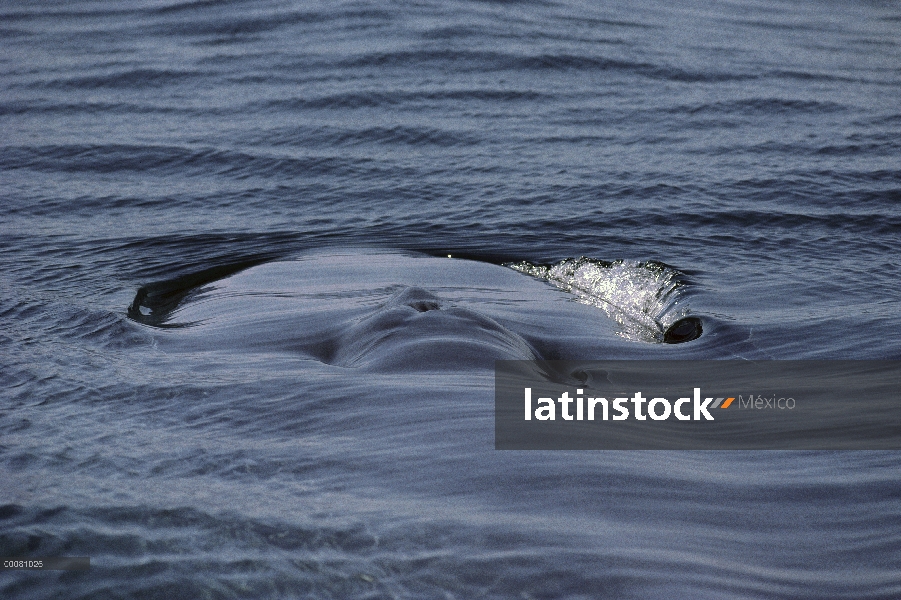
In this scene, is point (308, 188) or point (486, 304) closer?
point (486, 304)

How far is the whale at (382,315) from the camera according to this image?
21.9 ft

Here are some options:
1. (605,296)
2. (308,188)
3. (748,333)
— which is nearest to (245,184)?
(308,188)

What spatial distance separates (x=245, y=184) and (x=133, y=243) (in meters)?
2.57

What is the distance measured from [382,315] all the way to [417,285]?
1.44m

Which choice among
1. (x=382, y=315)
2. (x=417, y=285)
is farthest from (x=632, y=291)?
(x=382, y=315)

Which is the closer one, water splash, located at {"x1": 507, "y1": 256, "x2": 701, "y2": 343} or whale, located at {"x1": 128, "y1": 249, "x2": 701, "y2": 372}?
whale, located at {"x1": 128, "y1": 249, "x2": 701, "y2": 372}

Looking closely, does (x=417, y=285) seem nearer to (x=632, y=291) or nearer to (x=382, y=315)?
(x=382, y=315)

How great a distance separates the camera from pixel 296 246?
33.7 ft

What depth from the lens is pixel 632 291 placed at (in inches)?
352

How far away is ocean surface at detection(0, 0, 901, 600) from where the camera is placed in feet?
14.3

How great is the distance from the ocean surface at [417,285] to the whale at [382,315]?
0.04m

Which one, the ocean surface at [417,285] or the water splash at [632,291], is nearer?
the ocean surface at [417,285]

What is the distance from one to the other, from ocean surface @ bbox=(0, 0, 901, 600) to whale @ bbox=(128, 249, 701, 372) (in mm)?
39

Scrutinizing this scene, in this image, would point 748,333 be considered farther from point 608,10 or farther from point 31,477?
point 608,10
